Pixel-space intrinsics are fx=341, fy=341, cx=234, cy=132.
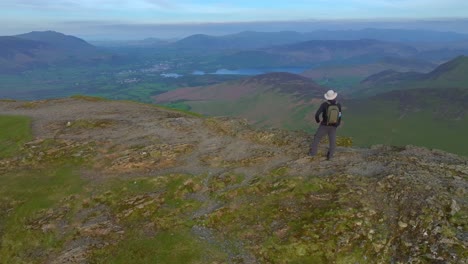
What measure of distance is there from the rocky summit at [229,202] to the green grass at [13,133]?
1056 mm

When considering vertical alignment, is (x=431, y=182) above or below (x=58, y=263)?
above

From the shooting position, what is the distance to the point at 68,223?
24.6 m

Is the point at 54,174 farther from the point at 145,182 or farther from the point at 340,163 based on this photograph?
the point at 340,163

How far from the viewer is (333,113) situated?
26906 millimetres

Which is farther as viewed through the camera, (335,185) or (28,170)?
(28,170)

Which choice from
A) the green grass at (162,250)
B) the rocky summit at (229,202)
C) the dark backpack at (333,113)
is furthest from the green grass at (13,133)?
the dark backpack at (333,113)

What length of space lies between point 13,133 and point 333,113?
128ft

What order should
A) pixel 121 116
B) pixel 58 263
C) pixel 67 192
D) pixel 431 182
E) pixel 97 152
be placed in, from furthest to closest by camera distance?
pixel 121 116 < pixel 97 152 < pixel 67 192 < pixel 431 182 < pixel 58 263

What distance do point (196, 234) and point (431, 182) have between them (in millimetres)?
16661

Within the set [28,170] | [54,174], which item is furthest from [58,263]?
[28,170]

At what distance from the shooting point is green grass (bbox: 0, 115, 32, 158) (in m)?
37.8

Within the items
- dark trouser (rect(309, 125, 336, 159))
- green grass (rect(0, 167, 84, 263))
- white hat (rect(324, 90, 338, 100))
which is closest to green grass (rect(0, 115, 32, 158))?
green grass (rect(0, 167, 84, 263))

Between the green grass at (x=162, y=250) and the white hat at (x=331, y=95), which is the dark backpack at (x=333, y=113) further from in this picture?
the green grass at (x=162, y=250)

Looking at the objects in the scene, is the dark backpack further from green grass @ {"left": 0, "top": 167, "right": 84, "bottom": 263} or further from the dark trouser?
green grass @ {"left": 0, "top": 167, "right": 84, "bottom": 263}
